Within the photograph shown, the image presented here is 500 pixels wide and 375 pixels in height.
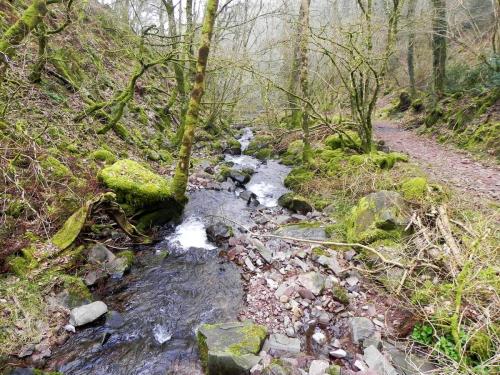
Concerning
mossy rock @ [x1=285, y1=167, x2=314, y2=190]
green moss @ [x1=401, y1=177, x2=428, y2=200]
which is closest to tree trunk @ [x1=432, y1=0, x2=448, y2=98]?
mossy rock @ [x1=285, y1=167, x2=314, y2=190]

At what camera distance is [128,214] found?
21.1 ft

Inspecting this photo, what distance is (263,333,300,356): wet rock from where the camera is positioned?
375cm

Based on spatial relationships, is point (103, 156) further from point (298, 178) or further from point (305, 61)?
point (305, 61)

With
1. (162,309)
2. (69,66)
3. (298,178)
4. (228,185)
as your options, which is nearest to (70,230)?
(162,309)

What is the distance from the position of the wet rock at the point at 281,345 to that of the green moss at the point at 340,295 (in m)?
0.96

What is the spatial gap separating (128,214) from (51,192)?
1464mm

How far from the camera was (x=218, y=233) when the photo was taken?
6621mm

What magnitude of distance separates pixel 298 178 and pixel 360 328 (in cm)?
639

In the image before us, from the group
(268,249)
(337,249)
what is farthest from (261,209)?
(337,249)

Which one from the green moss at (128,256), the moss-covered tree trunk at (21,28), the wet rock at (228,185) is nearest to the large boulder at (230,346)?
the green moss at (128,256)

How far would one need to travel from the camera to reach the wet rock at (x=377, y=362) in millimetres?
3395

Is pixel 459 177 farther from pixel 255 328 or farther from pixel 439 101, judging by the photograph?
pixel 439 101

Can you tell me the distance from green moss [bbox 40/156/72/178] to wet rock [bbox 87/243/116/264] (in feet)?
5.83

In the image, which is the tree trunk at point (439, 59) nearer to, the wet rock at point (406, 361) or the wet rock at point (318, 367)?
the wet rock at point (406, 361)
